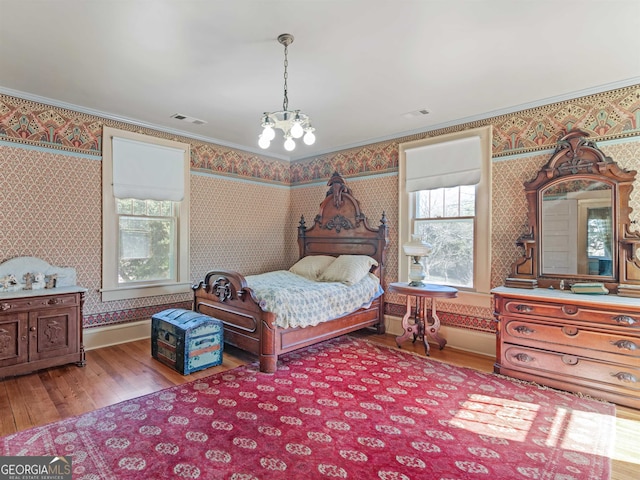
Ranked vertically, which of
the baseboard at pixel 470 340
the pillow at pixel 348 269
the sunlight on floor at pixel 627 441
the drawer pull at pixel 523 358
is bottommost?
the sunlight on floor at pixel 627 441

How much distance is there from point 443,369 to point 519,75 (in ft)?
9.36

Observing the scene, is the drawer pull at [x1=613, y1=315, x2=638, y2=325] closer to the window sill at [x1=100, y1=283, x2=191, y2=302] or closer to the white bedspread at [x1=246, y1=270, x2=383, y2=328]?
the white bedspread at [x1=246, y1=270, x2=383, y2=328]

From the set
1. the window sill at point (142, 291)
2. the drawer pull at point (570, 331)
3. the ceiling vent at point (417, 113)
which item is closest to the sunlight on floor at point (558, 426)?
the drawer pull at point (570, 331)

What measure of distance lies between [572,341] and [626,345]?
1.15 feet

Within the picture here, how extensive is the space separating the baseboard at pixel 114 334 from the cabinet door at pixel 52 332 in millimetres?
437

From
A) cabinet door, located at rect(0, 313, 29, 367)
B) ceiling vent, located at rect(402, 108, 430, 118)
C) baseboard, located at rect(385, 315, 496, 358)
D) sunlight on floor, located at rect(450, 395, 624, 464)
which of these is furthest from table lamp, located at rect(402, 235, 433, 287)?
cabinet door, located at rect(0, 313, 29, 367)

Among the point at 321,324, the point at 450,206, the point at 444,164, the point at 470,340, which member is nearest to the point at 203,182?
the point at 321,324

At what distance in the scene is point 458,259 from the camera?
167 inches

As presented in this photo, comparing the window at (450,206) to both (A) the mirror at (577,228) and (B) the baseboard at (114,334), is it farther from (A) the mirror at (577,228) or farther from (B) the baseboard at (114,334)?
(B) the baseboard at (114,334)

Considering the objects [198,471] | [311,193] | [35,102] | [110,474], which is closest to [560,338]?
[198,471]

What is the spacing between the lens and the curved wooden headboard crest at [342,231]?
482 cm

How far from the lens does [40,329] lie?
3.24 meters

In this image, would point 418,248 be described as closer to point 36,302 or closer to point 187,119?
point 187,119

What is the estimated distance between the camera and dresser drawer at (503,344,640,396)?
2720 mm
